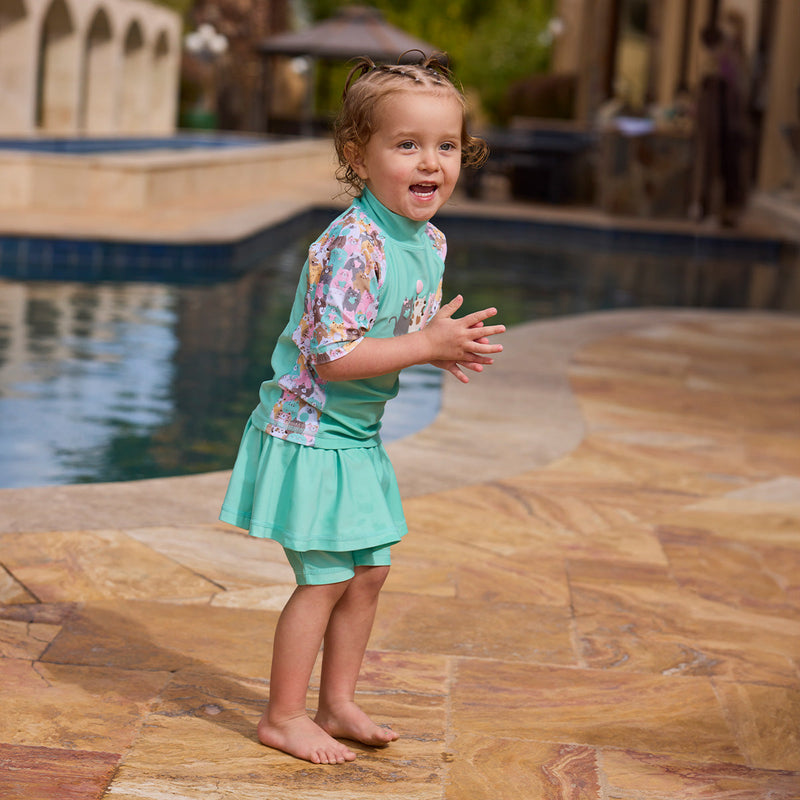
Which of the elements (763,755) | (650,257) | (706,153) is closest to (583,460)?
(763,755)

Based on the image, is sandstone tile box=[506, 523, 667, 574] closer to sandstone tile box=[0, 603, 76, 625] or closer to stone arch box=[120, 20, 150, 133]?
sandstone tile box=[0, 603, 76, 625]

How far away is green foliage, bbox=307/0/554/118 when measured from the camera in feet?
114

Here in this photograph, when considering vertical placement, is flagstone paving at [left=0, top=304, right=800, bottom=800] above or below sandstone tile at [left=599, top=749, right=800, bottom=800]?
above

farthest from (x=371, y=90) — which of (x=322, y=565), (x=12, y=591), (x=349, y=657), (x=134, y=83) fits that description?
(x=134, y=83)

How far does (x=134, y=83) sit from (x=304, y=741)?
28.9 meters

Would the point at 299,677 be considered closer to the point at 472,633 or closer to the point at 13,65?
the point at 472,633

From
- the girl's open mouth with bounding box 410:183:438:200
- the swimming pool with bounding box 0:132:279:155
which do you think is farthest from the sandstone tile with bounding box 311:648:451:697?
the swimming pool with bounding box 0:132:279:155

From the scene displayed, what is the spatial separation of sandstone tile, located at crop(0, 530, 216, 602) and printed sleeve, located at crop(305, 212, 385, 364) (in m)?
1.13

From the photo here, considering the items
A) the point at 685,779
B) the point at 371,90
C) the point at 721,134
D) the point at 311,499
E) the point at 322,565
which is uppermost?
the point at 721,134

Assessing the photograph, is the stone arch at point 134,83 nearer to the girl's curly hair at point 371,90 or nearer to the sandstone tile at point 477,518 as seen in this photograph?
the sandstone tile at point 477,518

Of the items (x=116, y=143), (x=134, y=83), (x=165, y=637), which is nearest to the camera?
(x=165, y=637)

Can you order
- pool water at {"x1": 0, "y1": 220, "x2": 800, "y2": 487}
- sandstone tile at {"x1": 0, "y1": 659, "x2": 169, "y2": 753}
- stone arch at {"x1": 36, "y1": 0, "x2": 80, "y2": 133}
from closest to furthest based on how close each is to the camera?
sandstone tile at {"x1": 0, "y1": 659, "x2": 169, "y2": 753} < pool water at {"x1": 0, "y1": 220, "x2": 800, "y2": 487} < stone arch at {"x1": 36, "y1": 0, "x2": 80, "y2": 133}

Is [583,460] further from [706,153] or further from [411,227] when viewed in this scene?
[706,153]

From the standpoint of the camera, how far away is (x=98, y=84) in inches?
1043
